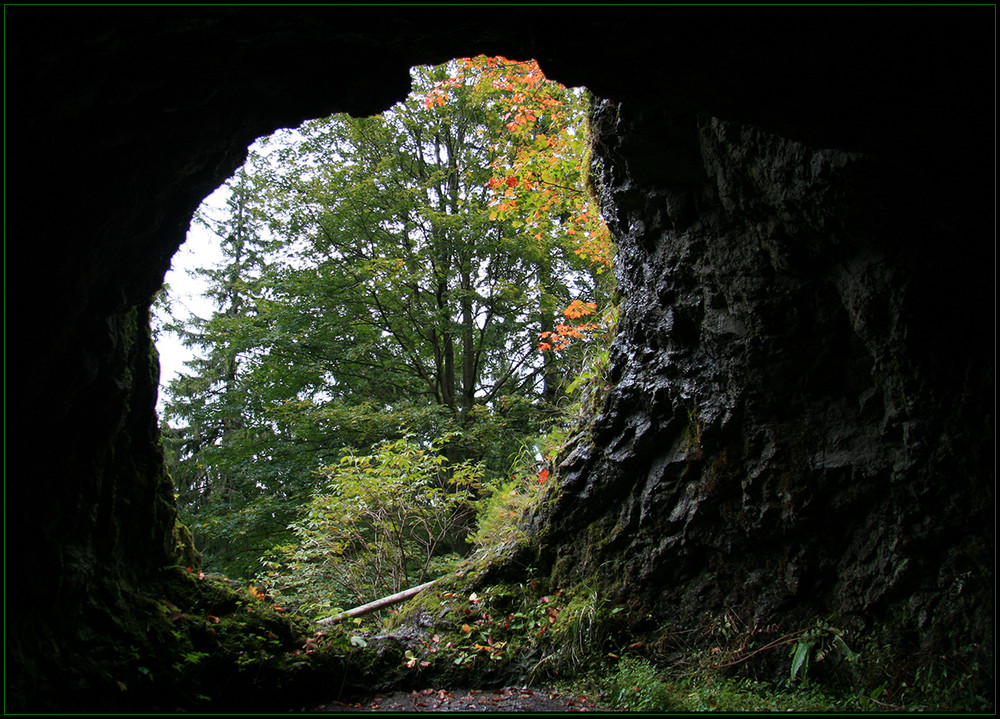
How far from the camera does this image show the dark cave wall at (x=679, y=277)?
7.75 feet

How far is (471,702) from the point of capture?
4.35m

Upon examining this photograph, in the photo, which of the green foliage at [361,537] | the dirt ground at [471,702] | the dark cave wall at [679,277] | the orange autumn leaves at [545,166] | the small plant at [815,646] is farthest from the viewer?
the orange autumn leaves at [545,166]

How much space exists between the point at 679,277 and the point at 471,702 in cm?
410

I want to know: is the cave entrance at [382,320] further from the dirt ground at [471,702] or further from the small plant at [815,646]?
the small plant at [815,646]

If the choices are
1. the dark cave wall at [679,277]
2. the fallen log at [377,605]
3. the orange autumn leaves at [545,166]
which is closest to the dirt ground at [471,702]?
the fallen log at [377,605]

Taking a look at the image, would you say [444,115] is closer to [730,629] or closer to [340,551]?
[340,551]

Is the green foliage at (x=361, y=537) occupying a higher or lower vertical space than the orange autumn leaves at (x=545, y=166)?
lower

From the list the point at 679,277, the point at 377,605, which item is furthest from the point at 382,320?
the point at 679,277

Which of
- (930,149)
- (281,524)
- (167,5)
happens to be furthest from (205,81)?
(281,524)

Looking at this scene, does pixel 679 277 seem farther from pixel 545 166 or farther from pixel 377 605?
pixel 377 605

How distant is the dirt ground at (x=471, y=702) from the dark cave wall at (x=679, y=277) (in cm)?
121

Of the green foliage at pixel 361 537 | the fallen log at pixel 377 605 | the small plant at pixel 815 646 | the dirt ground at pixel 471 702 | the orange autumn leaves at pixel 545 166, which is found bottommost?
the dirt ground at pixel 471 702

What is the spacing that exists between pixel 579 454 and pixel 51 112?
15.6 ft

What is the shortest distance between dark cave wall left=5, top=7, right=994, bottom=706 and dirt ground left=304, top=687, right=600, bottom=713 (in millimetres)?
1207
